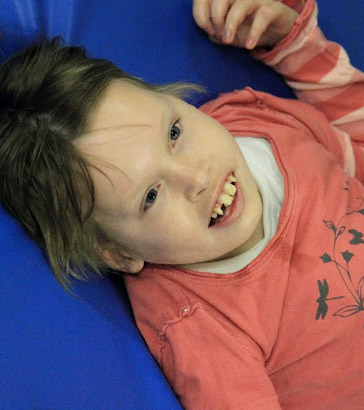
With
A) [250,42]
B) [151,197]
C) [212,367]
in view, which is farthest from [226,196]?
[250,42]

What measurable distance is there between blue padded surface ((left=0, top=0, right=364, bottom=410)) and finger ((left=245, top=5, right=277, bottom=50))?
8 centimetres

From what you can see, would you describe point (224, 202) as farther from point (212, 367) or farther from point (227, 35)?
point (227, 35)

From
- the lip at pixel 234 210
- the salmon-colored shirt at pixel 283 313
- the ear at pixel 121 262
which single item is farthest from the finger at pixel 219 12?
the ear at pixel 121 262

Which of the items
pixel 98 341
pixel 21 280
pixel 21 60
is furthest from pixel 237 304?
pixel 21 60

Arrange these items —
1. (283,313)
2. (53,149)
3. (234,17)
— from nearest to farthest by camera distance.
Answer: (53,149)
(283,313)
(234,17)

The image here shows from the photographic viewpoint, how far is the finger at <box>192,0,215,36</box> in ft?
3.28

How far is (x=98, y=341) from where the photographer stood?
77cm

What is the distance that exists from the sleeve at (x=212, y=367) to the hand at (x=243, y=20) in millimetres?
503

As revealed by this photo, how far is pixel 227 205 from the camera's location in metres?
0.81

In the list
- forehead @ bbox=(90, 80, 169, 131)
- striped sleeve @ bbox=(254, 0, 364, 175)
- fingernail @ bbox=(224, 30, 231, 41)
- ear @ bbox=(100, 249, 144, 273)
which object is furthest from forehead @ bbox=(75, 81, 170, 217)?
striped sleeve @ bbox=(254, 0, 364, 175)

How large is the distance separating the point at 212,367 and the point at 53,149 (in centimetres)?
37

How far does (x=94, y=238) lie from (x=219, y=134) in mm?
239

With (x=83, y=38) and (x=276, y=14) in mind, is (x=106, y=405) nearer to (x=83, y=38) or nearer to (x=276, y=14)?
(x=83, y=38)

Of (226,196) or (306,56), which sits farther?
(306,56)
